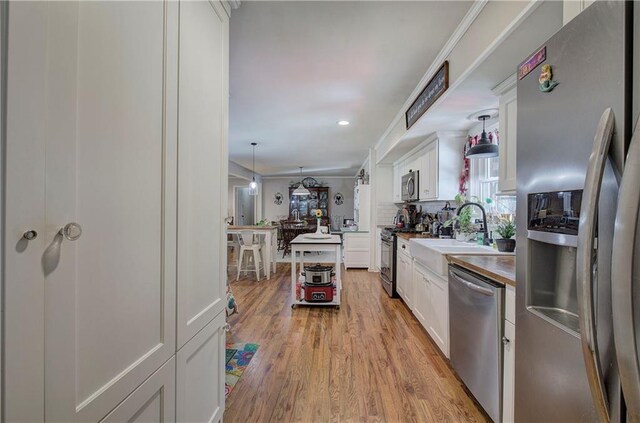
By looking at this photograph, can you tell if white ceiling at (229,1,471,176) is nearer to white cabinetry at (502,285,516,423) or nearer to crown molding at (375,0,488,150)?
crown molding at (375,0,488,150)

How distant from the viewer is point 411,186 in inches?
161

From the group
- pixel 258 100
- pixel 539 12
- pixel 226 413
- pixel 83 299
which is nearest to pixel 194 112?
pixel 83 299

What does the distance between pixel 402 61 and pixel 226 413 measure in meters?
2.78

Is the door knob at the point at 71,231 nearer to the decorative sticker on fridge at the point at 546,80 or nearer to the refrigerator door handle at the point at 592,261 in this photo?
the refrigerator door handle at the point at 592,261

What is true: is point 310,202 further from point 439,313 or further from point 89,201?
point 89,201

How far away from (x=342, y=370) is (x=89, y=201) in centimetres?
200

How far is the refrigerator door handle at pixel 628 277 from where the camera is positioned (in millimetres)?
624

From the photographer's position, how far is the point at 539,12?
49.4 inches

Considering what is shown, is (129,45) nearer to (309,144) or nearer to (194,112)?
(194,112)

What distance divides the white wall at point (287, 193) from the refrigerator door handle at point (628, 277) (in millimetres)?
9607

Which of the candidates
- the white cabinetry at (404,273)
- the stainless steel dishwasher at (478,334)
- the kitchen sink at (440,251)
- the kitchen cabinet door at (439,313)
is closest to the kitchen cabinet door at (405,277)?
the white cabinetry at (404,273)

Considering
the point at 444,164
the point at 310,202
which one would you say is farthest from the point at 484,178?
the point at 310,202

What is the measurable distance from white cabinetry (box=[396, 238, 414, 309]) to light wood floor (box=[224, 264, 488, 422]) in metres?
0.20

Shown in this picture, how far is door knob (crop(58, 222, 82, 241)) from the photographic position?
570 millimetres
